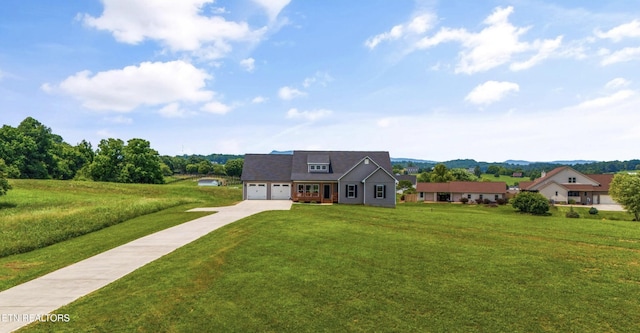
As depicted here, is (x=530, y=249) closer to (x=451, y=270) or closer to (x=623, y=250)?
(x=623, y=250)

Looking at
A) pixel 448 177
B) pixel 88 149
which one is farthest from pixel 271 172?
pixel 88 149

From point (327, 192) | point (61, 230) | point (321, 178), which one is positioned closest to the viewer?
point (61, 230)

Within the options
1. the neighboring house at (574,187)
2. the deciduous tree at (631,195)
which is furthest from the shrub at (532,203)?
the neighboring house at (574,187)

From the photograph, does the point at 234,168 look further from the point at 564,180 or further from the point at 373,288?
the point at 373,288

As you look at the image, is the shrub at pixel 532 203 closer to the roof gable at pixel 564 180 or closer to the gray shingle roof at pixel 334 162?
the gray shingle roof at pixel 334 162

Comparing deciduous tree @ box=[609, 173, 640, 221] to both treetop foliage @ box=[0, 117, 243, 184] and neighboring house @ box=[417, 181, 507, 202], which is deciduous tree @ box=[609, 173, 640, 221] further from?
treetop foliage @ box=[0, 117, 243, 184]

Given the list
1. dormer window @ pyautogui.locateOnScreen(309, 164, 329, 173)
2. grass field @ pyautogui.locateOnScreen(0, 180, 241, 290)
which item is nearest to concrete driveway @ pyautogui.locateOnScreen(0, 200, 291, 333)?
grass field @ pyautogui.locateOnScreen(0, 180, 241, 290)

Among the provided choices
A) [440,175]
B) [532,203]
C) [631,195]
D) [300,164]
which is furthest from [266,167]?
[440,175]
